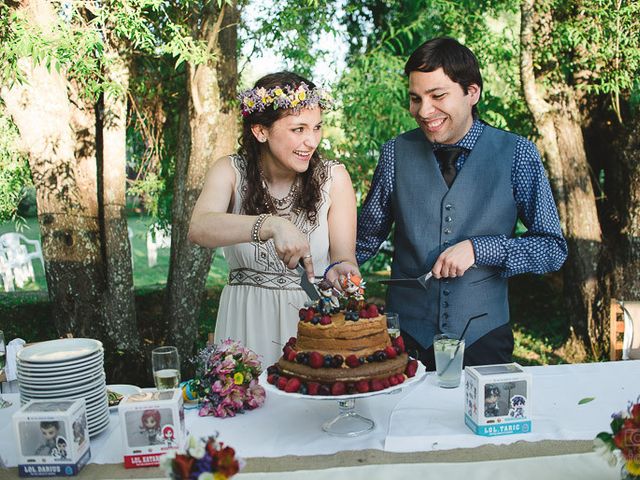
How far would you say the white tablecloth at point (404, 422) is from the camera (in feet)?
6.33

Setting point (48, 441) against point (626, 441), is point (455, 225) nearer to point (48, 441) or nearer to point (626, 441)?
point (626, 441)

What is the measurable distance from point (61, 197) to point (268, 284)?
10.4 feet

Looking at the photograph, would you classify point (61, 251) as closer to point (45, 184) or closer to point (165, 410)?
point (45, 184)

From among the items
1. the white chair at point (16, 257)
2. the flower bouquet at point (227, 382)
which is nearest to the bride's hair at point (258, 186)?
the flower bouquet at point (227, 382)

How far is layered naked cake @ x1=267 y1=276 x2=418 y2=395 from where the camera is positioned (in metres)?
1.87

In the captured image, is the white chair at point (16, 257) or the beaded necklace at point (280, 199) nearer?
the beaded necklace at point (280, 199)

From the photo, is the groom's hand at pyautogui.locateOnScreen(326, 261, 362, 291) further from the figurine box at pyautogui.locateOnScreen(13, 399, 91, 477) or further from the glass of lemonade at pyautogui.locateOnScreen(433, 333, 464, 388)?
the figurine box at pyautogui.locateOnScreen(13, 399, 91, 477)

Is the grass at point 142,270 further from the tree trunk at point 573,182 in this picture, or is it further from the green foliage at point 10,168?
the tree trunk at point 573,182

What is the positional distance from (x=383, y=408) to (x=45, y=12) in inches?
160

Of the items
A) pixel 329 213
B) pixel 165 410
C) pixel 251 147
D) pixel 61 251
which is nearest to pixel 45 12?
pixel 61 251

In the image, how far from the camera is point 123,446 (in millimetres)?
1854

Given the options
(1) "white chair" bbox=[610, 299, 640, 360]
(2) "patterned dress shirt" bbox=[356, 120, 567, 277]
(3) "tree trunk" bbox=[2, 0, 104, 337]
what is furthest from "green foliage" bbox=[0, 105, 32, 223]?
(1) "white chair" bbox=[610, 299, 640, 360]

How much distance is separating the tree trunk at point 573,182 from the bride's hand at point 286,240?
4162 millimetres

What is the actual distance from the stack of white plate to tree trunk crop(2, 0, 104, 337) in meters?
3.63
